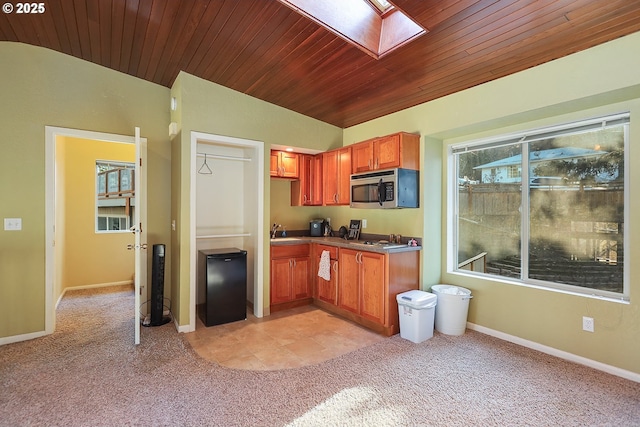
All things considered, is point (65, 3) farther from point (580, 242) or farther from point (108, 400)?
point (580, 242)

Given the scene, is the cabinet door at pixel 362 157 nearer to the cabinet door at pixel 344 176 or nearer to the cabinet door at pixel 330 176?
the cabinet door at pixel 344 176

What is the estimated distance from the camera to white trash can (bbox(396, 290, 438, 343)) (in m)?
3.18

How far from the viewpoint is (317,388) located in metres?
2.36

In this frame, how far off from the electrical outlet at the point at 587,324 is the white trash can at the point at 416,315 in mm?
1235

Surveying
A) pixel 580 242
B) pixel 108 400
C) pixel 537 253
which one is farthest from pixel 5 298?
pixel 580 242

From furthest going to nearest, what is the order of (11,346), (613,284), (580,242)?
(11,346)
(580,242)
(613,284)

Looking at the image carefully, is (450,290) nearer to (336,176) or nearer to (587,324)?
(587,324)

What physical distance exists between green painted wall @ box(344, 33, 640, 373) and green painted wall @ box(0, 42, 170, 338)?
3.67 metres

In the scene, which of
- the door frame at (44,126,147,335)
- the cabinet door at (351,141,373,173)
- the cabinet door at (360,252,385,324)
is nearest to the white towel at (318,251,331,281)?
the cabinet door at (360,252,385,324)

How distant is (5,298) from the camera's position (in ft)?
10.4

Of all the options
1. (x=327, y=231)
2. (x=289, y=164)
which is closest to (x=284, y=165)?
(x=289, y=164)

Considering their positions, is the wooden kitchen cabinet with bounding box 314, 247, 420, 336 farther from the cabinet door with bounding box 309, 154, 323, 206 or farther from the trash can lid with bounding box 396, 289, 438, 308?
the cabinet door with bounding box 309, 154, 323, 206

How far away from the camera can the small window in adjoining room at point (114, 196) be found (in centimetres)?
542

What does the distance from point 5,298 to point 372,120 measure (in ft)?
15.1
